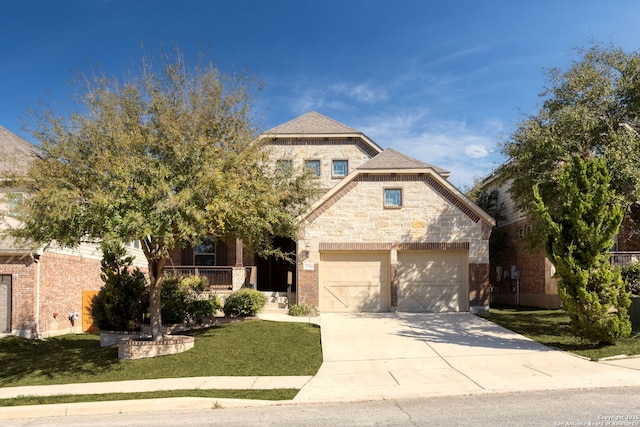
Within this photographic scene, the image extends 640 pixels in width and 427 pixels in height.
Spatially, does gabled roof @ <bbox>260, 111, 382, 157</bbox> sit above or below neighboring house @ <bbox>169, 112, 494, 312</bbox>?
above

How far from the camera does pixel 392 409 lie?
853 cm

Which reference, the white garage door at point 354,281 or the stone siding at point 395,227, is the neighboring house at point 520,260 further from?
the white garage door at point 354,281

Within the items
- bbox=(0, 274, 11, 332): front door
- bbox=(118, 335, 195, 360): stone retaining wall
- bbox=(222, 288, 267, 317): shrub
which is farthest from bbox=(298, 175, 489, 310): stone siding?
bbox=(0, 274, 11, 332): front door

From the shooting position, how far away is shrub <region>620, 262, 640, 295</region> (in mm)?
16500

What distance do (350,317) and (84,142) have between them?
10585mm

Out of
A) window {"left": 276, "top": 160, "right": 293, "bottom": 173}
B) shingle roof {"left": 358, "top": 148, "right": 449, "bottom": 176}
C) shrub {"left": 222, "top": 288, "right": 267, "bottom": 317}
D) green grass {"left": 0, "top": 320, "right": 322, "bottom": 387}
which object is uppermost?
shingle roof {"left": 358, "top": 148, "right": 449, "bottom": 176}

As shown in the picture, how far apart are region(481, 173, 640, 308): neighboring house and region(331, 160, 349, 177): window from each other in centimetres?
708

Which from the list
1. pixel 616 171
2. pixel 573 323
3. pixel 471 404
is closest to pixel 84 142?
pixel 471 404

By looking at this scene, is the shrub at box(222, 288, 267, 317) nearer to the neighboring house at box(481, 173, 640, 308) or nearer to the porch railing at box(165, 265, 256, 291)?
the porch railing at box(165, 265, 256, 291)

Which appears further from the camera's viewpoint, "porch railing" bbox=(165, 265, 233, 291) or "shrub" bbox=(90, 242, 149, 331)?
"porch railing" bbox=(165, 265, 233, 291)

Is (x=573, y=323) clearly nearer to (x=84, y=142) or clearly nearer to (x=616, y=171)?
(x=616, y=171)

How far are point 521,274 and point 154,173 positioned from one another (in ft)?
61.8

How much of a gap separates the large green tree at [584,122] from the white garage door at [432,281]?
166 inches

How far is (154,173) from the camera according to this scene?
37.6 ft
